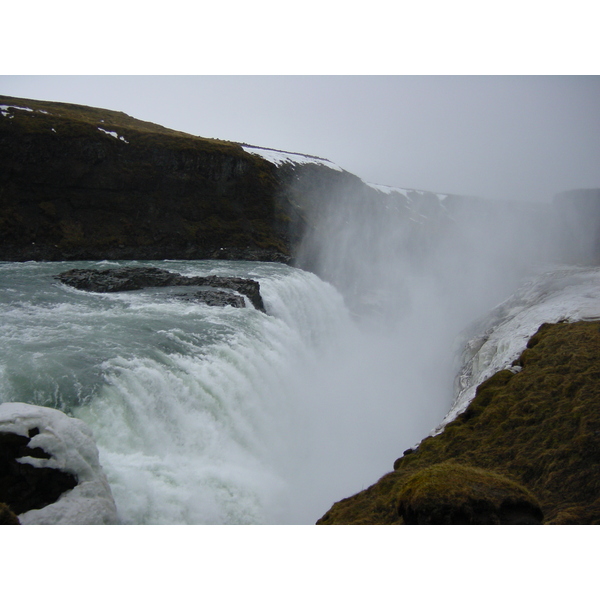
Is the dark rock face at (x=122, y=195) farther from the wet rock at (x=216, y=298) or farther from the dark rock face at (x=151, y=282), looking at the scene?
the wet rock at (x=216, y=298)

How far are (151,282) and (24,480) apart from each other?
1924 cm

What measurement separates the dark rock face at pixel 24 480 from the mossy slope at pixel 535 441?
5768mm

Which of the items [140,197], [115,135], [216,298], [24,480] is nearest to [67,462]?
[24,480]

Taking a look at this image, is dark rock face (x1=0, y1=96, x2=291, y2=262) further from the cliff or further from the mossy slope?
the mossy slope

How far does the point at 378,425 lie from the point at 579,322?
455 inches

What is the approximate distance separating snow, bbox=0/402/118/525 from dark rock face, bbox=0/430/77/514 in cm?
9

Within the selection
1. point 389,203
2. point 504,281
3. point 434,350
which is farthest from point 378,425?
point 389,203

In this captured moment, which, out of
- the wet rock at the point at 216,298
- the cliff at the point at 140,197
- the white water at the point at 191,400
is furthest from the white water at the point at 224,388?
the cliff at the point at 140,197

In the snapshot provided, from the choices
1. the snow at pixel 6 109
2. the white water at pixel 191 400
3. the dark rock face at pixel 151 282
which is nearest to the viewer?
the white water at pixel 191 400

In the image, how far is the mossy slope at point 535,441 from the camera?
845 cm

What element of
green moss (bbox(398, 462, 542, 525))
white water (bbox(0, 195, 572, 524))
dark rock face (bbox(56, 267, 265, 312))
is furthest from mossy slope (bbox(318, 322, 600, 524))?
dark rock face (bbox(56, 267, 265, 312))

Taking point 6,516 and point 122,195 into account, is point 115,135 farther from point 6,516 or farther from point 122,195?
point 6,516

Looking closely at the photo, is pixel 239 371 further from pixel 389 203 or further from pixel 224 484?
pixel 389 203

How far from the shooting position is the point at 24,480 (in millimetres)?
7082
